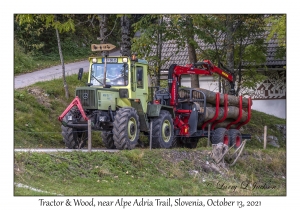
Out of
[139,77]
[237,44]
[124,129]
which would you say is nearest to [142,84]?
[139,77]

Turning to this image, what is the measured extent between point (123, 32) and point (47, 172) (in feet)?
36.5

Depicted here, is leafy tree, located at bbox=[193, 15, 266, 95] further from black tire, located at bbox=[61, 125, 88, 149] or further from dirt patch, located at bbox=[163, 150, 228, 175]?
black tire, located at bbox=[61, 125, 88, 149]

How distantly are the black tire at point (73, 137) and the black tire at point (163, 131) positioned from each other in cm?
210

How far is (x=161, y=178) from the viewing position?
15.1 m

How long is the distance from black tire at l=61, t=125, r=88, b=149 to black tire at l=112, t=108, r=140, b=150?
1191 millimetres

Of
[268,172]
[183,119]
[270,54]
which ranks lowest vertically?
[268,172]

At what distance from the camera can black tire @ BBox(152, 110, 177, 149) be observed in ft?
61.6

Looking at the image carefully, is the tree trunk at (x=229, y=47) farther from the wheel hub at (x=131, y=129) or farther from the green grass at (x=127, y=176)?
the wheel hub at (x=131, y=129)

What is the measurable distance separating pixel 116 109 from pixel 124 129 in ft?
4.87

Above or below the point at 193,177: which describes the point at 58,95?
above

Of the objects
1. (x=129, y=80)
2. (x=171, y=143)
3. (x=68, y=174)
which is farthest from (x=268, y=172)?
(x=68, y=174)

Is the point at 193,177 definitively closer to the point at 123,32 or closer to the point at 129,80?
the point at 129,80

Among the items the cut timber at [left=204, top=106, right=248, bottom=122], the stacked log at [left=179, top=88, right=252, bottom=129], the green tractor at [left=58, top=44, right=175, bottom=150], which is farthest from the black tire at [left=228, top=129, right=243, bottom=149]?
the green tractor at [left=58, top=44, right=175, bottom=150]

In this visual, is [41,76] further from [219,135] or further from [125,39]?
[219,135]
